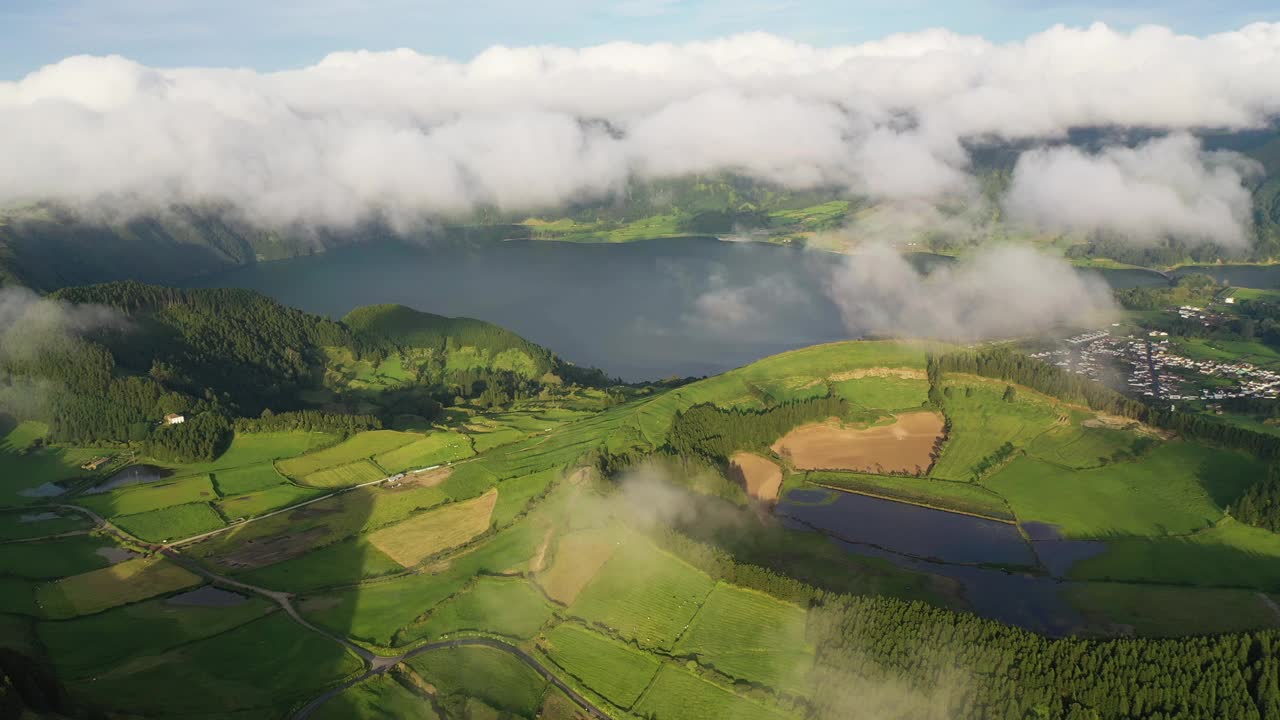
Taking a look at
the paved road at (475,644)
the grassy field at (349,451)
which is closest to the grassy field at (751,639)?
the paved road at (475,644)

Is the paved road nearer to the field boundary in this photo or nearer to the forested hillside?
the field boundary

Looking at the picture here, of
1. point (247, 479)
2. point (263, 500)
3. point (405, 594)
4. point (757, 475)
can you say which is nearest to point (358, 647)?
point (405, 594)

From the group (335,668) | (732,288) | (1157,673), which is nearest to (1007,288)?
(732,288)

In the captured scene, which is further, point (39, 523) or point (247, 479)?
point (247, 479)

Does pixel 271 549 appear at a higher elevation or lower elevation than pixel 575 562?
higher

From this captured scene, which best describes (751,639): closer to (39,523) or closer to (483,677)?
(483,677)

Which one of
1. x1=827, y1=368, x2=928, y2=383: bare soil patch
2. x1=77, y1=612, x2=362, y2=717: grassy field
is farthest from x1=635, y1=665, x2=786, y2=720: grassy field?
x1=827, y1=368, x2=928, y2=383: bare soil patch

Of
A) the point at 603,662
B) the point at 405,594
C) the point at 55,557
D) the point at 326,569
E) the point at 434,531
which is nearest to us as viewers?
the point at 603,662
